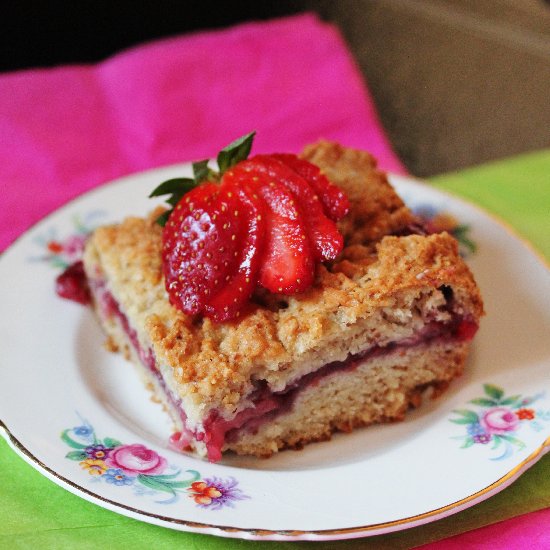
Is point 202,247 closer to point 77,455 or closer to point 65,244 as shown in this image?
point 77,455

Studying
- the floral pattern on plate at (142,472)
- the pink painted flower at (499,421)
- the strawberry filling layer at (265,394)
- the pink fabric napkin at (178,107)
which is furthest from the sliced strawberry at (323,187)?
the pink fabric napkin at (178,107)

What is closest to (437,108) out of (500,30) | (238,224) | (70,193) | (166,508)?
(500,30)

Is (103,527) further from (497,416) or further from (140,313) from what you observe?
(497,416)

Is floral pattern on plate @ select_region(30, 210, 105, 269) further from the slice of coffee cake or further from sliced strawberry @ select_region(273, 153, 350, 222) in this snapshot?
sliced strawberry @ select_region(273, 153, 350, 222)

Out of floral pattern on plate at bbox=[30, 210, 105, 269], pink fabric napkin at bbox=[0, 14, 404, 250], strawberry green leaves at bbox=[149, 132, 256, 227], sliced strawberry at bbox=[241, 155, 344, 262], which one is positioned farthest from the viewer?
pink fabric napkin at bbox=[0, 14, 404, 250]

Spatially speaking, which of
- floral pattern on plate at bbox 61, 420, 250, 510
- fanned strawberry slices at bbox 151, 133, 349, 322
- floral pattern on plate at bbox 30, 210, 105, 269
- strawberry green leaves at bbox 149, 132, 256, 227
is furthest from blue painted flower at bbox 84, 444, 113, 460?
floral pattern on plate at bbox 30, 210, 105, 269

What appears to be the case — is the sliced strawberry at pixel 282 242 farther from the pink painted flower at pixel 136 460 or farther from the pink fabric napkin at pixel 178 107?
the pink fabric napkin at pixel 178 107

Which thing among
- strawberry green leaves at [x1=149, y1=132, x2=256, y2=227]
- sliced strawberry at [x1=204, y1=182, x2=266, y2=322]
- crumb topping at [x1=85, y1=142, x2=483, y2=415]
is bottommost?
crumb topping at [x1=85, y1=142, x2=483, y2=415]
